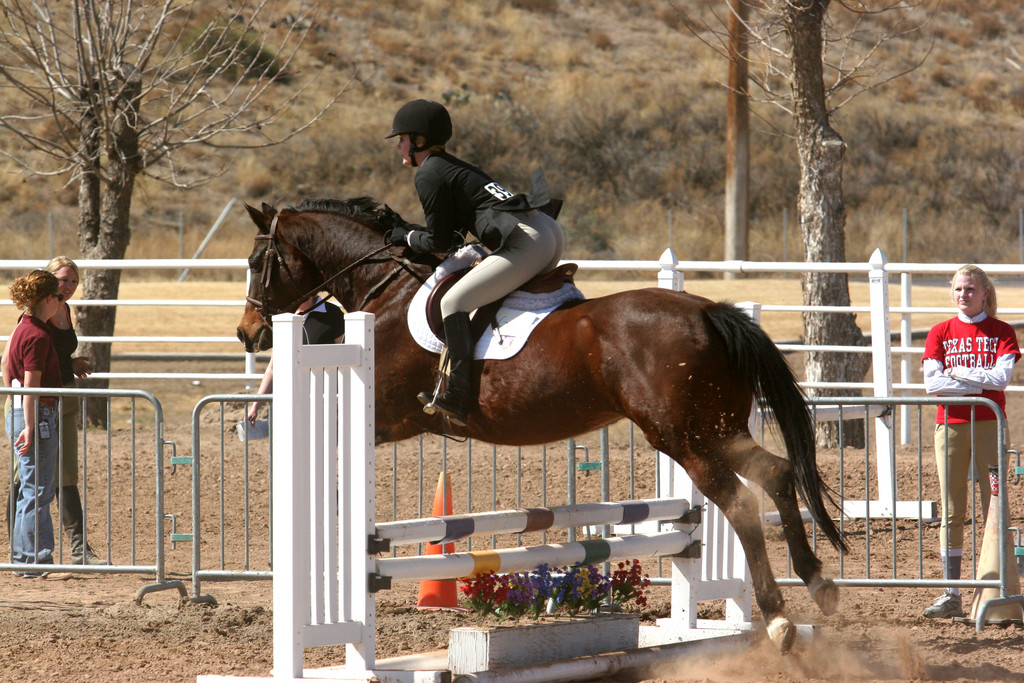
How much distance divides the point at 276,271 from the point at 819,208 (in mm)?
7031

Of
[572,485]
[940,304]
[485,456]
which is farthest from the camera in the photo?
[940,304]

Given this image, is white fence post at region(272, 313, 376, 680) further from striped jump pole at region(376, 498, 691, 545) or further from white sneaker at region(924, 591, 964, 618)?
white sneaker at region(924, 591, 964, 618)

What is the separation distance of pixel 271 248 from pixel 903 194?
3239 centimetres

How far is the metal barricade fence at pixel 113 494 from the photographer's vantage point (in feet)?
22.5

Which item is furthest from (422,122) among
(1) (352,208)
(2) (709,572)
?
(2) (709,572)

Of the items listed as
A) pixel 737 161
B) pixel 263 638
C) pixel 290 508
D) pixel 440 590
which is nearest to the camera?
pixel 290 508

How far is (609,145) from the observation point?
37500 mm

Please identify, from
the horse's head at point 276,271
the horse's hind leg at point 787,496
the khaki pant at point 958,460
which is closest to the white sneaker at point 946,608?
→ the khaki pant at point 958,460

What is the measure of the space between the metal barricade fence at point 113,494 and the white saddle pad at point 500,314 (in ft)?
6.30

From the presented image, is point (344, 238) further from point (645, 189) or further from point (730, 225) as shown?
point (645, 189)

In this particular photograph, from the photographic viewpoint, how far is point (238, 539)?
8805 millimetres

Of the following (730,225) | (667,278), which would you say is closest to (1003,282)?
(730,225)

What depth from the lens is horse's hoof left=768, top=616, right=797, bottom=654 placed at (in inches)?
190

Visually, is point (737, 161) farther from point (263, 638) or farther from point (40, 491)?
point (263, 638)
